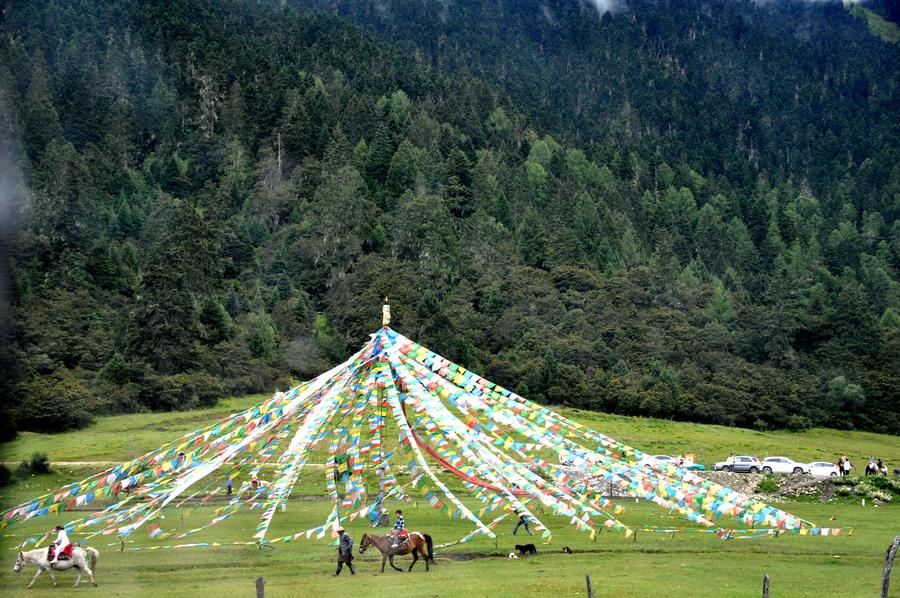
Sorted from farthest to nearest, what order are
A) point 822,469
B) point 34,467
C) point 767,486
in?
point 822,469 → point 34,467 → point 767,486

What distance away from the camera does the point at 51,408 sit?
182ft

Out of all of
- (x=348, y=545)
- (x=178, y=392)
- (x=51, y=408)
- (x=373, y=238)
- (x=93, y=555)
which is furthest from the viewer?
(x=373, y=238)

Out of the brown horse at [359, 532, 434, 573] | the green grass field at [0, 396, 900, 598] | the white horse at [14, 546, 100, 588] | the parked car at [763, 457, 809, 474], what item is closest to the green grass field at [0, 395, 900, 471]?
the parked car at [763, 457, 809, 474]

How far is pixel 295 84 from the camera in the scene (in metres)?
148

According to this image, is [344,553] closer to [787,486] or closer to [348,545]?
[348,545]

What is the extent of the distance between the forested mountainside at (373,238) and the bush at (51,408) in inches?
7.1

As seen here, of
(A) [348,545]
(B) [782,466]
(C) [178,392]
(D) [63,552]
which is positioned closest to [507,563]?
(A) [348,545]

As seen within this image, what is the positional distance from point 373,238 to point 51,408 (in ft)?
204

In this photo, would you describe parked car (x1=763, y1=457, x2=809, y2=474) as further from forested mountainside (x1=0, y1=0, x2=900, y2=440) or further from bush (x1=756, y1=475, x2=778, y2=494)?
forested mountainside (x1=0, y1=0, x2=900, y2=440)

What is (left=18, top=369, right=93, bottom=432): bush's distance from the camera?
53.8 metres

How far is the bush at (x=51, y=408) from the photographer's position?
5381 centimetres

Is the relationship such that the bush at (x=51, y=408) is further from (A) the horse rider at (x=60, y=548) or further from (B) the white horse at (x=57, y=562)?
(A) the horse rider at (x=60, y=548)

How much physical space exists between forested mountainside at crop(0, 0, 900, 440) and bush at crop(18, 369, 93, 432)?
0.18 meters

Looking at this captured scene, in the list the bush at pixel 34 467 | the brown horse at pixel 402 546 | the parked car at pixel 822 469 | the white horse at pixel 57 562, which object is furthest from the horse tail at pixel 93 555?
the parked car at pixel 822 469
